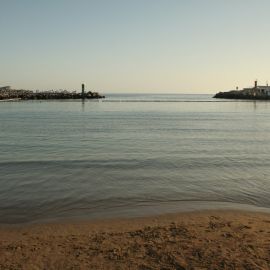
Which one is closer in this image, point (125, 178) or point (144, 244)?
point (144, 244)

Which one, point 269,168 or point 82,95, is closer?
point 269,168

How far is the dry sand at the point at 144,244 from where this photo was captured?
6.95m

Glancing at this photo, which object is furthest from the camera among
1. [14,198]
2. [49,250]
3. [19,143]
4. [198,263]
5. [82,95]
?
[82,95]

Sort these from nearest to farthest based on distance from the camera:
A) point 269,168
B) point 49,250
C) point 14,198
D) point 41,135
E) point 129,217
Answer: point 49,250
point 129,217
point 14,198
point 269,168
point 41,135

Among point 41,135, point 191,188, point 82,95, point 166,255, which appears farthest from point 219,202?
point 82,95

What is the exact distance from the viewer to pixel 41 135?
29141 mm

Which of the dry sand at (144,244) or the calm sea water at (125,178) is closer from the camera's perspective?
the dry sand at (144,244)

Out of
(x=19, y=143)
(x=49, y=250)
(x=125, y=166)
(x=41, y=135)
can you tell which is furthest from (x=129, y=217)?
(x=41, y=135)

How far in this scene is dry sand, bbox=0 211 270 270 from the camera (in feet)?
22.8

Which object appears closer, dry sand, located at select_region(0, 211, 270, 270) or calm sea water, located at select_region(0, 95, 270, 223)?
dry sand, located at select_region(0, 211, 270, 270)

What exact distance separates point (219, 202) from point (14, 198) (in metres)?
5.64

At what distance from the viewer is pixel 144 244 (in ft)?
25.7

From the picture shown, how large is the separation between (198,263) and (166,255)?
0.60m

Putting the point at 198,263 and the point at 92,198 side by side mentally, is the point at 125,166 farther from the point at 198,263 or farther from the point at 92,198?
the point at 198,263
